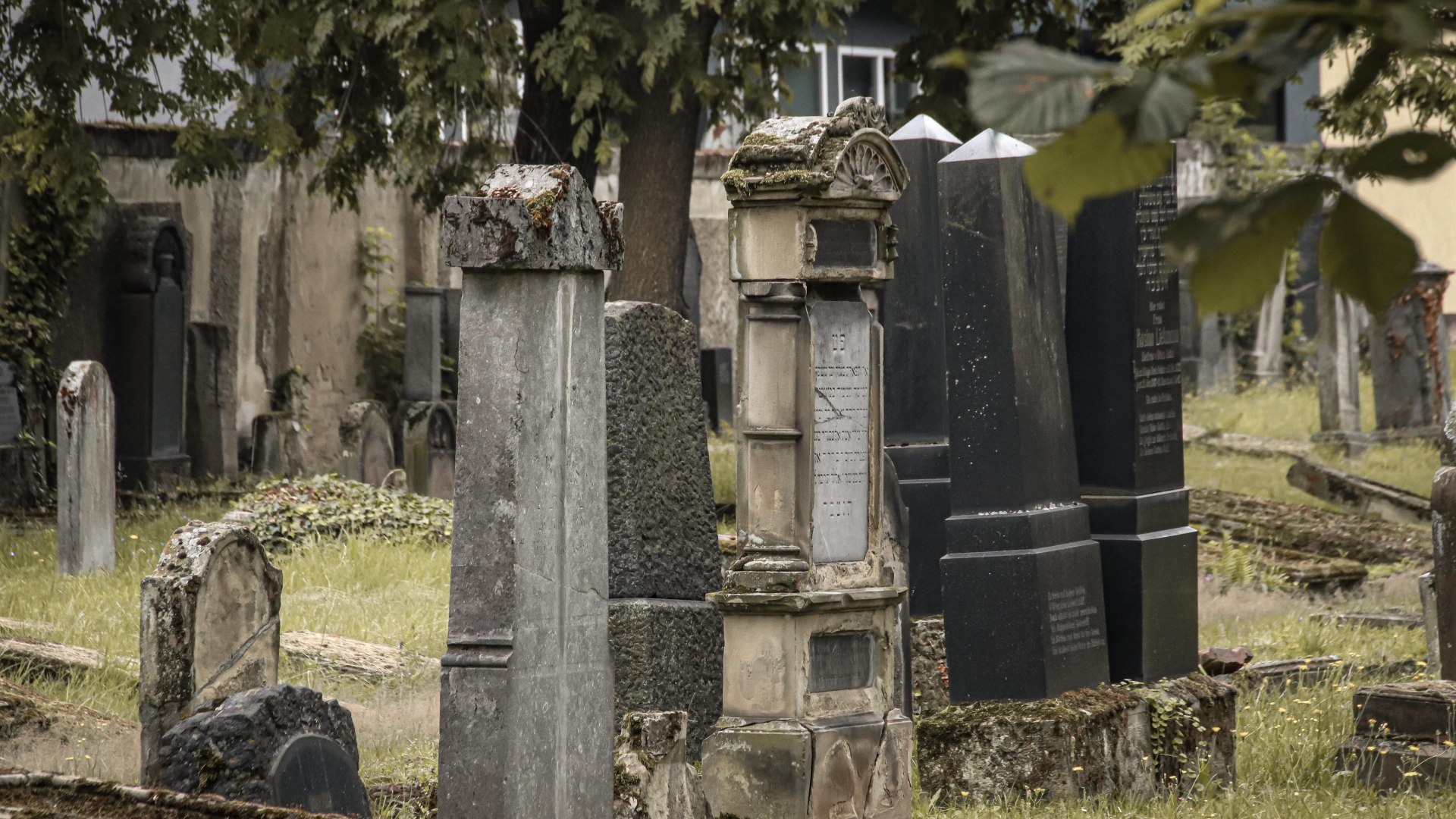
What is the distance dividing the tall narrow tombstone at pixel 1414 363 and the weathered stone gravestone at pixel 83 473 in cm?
Result: 1187

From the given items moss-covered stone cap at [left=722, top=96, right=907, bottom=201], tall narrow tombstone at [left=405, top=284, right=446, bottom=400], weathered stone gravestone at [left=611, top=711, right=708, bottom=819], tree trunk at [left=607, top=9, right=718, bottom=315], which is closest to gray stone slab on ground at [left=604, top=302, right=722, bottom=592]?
moss-covered stone cap at [left=722, top=96, right=907, bottom=201]

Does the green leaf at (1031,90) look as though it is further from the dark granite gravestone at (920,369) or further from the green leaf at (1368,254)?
the dark granite gravestone at (920,369)

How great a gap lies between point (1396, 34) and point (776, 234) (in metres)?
4.53

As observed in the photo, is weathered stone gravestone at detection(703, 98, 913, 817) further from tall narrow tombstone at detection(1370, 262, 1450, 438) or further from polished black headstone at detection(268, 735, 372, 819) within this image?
tall narrow tombstone at detection(1370, 262, 1450, 438)

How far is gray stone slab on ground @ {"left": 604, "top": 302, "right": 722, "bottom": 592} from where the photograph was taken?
6.76m

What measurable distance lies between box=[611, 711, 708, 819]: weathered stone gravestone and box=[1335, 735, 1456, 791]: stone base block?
2972 millimetres

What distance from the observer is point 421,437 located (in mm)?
15094

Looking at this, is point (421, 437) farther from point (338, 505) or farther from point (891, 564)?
point (891, 564)

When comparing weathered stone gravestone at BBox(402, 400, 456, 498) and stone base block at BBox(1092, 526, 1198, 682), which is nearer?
stone base block at BBox(1092, 526, 1198, 682)

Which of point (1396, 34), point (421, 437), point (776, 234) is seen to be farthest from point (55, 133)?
point (1396, 34)

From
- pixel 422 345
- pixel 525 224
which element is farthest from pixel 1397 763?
pixel 422 345

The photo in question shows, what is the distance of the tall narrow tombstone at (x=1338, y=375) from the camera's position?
56.2 ft

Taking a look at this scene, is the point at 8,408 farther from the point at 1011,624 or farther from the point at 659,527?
the point at 1011,624

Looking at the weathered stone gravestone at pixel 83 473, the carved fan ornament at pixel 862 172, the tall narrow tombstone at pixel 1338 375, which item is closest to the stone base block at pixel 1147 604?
the carved fan ornament at pixel 862 172
